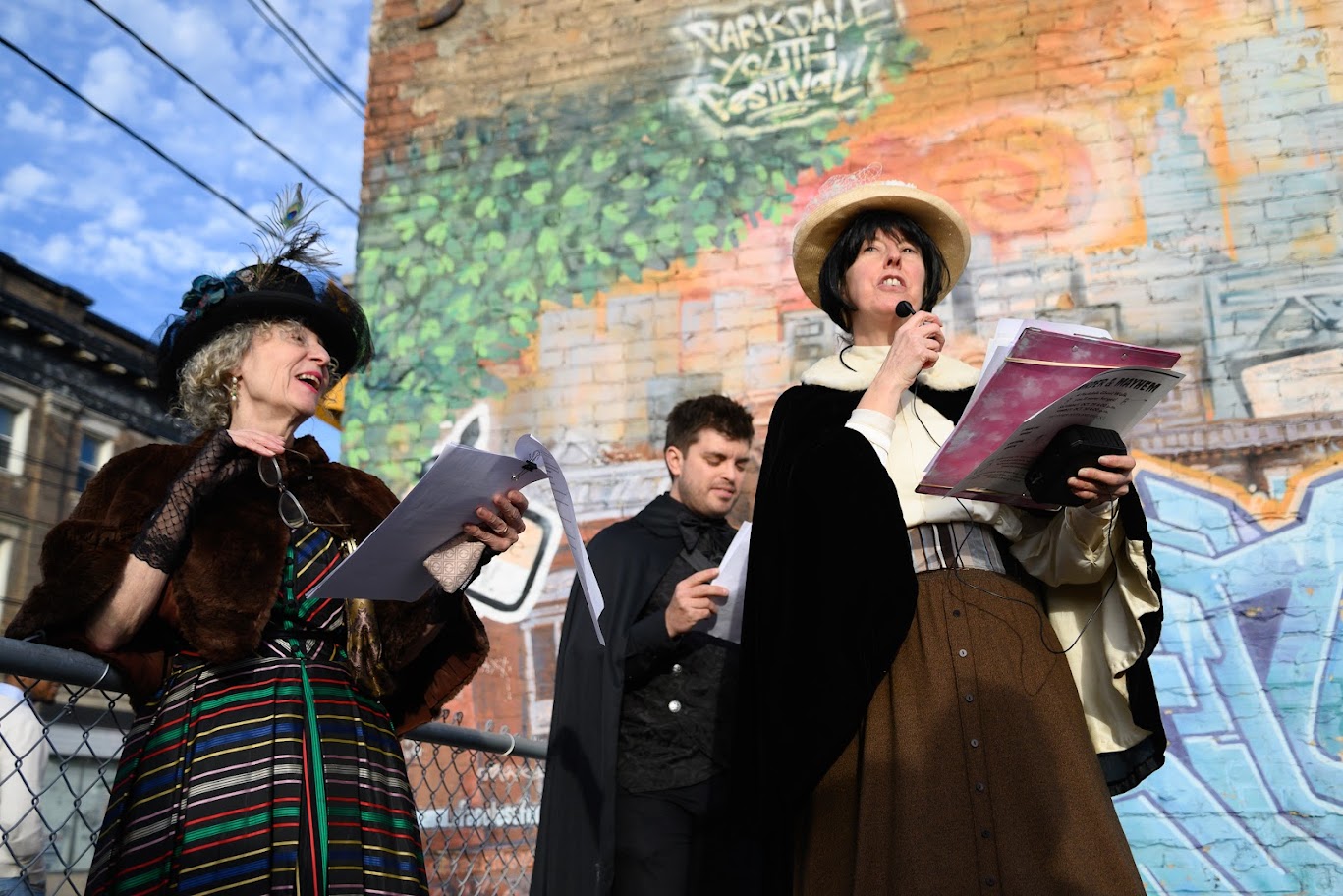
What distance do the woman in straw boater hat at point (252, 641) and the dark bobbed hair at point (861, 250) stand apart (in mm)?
943

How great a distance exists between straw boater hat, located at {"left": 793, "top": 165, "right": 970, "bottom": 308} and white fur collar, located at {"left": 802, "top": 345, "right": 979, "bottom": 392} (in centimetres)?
27

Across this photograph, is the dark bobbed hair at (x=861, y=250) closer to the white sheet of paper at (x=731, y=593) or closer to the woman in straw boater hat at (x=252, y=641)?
the white sheet of paper at (x=731, y=593)

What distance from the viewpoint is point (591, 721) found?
11.2 ft

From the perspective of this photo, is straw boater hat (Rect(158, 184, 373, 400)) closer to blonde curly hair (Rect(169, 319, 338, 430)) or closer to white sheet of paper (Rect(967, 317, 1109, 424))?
blonde curly hair (Rect(169, 319, 338, 430))

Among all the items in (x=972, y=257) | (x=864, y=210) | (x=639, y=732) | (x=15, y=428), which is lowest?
(x=639, y=732)

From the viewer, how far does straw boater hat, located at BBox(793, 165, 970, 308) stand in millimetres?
2826

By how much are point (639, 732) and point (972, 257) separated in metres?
3.65

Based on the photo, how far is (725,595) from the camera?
3.13 meters

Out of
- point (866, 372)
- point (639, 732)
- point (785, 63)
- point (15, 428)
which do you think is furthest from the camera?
point (15, 428)

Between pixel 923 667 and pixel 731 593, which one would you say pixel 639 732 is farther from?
pixel 923 667

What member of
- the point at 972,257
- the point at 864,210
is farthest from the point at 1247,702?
the point at 864,210

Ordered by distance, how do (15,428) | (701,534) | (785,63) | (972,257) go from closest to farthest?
1. (701,534)
2. (972,257)
3. (785,63)
4. (15,428)

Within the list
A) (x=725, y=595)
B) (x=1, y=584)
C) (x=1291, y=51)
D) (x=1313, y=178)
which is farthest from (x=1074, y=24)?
(x=1, y=584)

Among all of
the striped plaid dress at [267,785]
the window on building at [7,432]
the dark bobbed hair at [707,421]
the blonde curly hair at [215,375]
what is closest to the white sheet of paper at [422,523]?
the striped plaid dress at [267,785]
